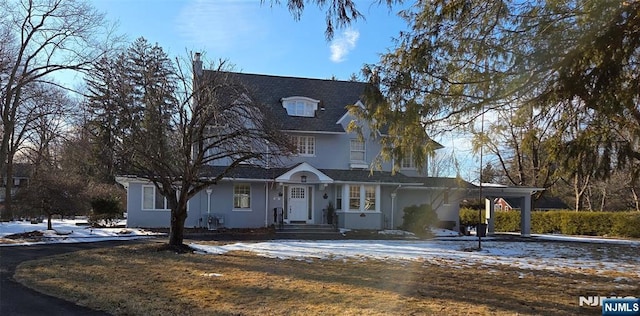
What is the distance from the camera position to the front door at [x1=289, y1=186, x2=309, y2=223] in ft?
88.7

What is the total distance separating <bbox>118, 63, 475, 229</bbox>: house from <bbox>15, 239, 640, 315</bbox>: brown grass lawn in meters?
11.7

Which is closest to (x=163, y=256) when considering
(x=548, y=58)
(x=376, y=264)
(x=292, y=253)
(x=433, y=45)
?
(x=292, y=253)

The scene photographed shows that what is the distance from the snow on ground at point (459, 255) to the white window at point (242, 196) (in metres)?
8.00

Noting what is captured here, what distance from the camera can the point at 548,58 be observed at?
26.4ft

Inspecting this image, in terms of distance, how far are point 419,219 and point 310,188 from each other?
19.7 feet

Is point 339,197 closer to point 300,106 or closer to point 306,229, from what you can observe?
point 306,229

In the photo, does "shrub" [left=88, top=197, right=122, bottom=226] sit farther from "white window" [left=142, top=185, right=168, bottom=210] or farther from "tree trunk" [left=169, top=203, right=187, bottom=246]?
"tree trunk" [left=169, top=203, right=187, bottom=246]

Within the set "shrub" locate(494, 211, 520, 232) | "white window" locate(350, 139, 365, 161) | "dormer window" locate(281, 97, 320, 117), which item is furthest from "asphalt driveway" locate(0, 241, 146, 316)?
"shrub" locate(494, 211, 520, 232)

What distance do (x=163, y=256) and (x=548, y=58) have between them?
1113 centimetres

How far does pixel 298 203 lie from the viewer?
89.0 ft

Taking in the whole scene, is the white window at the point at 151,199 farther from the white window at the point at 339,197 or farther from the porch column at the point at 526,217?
the porch column at the point at 526,217

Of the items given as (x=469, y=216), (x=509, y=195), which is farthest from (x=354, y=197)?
(x=469, y=216)

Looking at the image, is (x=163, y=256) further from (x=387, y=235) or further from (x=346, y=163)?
(x=346, y=163)

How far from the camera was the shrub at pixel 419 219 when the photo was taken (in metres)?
26.0
